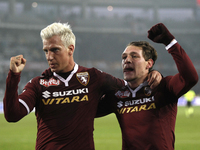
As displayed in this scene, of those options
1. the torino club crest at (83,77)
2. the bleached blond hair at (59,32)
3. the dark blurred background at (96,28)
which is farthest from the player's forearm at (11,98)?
the dark blurred background at (96,28)

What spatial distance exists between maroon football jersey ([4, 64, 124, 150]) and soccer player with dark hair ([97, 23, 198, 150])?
321 millimetres

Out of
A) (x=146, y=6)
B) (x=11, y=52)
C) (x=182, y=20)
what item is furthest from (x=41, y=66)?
(x=182, y=20)

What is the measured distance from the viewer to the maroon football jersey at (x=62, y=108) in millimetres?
2324

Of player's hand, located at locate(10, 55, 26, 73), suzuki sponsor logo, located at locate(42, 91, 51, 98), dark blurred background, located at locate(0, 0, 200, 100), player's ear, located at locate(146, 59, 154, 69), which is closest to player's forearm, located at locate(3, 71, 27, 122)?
player's hand, located at locate(10, 55, 26, 73)

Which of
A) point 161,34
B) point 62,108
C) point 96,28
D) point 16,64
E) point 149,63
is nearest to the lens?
point 16,64

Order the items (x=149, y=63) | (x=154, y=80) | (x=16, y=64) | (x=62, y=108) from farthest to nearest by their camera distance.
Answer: (x=149, y=63) < (x=154, y=80) < (x=62, y=108) < (x=16, y=64)

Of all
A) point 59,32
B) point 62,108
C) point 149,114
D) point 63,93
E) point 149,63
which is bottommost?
point 149,114

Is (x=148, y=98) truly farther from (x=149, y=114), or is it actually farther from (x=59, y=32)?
(x=59, y=32)

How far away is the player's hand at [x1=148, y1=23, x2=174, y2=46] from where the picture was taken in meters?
2.22

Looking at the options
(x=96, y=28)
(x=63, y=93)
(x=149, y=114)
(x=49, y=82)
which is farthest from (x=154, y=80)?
(x=96, y=28)

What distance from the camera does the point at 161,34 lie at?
2.25 m

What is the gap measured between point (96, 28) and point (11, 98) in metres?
31.2

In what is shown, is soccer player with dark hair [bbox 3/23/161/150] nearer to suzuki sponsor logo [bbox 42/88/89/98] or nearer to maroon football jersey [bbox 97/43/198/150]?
suzuki sponsor logo [bbox 42/88/89/98]

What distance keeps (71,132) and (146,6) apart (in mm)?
36436
